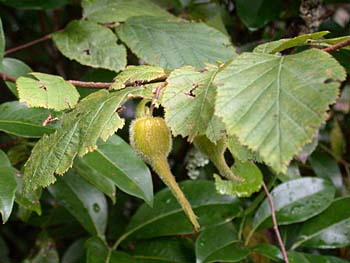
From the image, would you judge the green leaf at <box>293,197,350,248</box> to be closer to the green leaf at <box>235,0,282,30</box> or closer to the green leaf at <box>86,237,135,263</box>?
the green leaf at <box>86,237,135,263</box>

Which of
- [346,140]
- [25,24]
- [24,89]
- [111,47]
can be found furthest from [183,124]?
[25,24]

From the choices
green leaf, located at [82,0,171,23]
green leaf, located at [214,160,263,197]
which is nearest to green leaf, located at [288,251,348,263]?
green leaf, located at [214,160,263,197]

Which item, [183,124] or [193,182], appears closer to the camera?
[183,124]

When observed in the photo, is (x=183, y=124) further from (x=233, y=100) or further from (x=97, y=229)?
(x=97, y=229)

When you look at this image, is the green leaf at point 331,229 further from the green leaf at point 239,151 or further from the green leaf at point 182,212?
the green leaf at point 239,151

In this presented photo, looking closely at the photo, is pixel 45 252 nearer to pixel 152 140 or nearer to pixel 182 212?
pixel 182 212

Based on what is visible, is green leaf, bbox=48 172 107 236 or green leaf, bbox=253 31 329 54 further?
green leaf, bbox=48 172 107 236
